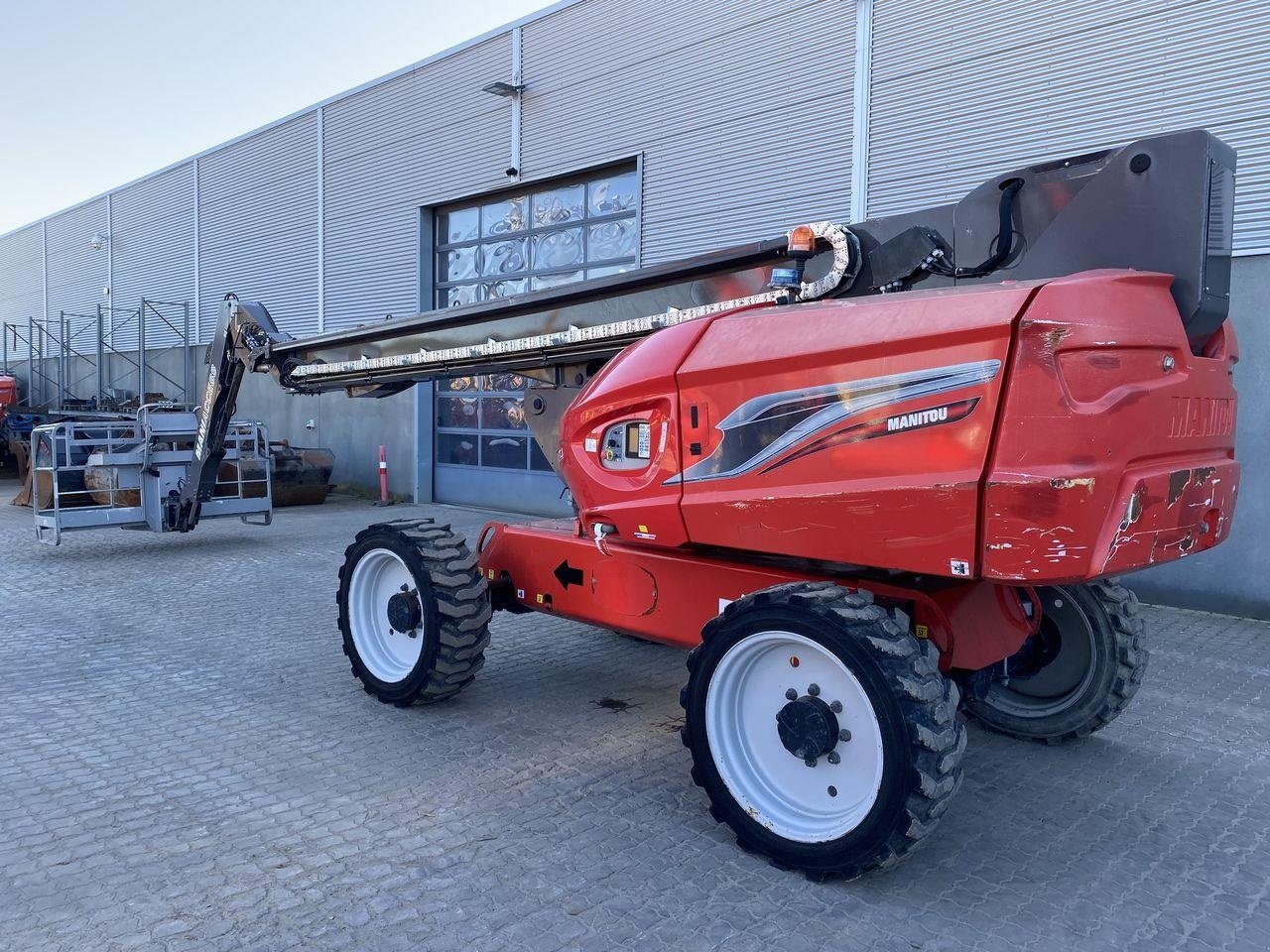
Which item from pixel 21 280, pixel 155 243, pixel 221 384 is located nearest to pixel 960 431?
pixel 221 384

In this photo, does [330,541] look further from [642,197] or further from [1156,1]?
[1156,1]

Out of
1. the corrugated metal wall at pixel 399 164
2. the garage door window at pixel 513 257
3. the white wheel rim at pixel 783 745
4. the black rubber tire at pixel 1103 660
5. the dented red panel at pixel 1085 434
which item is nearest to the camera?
the dented red panel at pixel 1085 434

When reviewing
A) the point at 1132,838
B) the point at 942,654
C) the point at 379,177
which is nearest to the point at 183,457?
the point at 379,177

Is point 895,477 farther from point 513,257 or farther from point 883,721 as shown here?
point 513,257

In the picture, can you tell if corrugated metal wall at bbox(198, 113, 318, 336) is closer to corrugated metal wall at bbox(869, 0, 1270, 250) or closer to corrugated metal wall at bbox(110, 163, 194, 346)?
corrugated metal wall at bbox(110, 163, 194, 346)

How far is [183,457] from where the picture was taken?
34.5ft

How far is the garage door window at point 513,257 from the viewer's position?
13.3 m

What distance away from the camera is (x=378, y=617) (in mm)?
5766

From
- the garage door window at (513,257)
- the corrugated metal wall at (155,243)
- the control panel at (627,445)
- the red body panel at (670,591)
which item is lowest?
the red body panel at (670,591)

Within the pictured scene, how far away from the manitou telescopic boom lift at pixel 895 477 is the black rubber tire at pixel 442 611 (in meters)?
0.02

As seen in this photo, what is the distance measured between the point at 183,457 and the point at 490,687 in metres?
6.29

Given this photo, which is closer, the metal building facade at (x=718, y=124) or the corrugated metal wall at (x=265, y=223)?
the metal building facade at (x=718, y=124)

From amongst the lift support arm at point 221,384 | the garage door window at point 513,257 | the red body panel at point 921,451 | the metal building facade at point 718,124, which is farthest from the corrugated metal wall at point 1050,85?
the lift support arm at point 221,384

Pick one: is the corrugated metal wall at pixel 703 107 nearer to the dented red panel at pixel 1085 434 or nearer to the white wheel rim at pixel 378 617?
the white wheel rim at pixel 378 617
